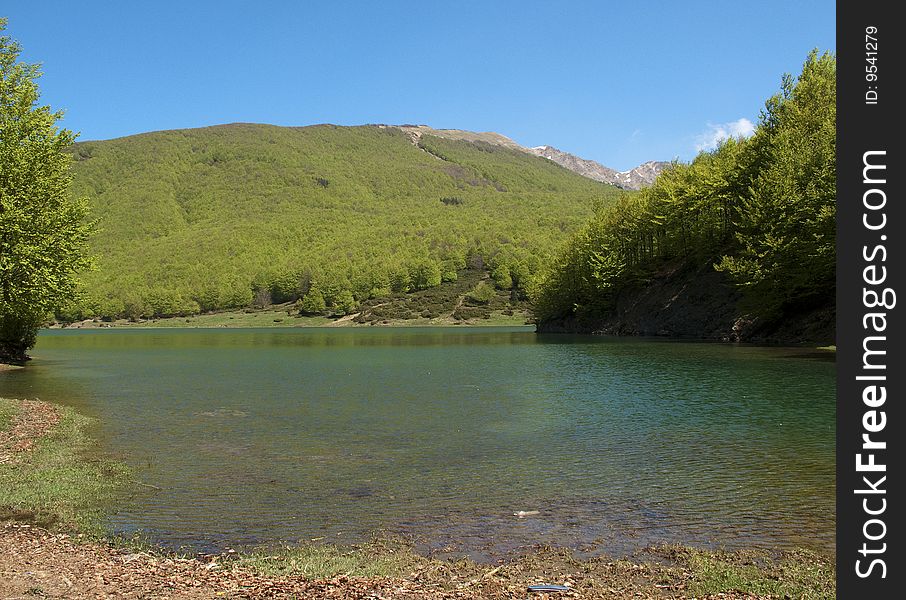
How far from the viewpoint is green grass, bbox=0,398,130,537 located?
45.9 ft

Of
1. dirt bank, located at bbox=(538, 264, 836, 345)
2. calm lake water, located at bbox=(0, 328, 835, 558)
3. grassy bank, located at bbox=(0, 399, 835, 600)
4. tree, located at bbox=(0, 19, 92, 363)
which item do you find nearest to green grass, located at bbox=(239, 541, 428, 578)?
grassy bank, located at bbox=(0, 399, 835, 600)

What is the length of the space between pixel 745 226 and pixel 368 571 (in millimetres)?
78836

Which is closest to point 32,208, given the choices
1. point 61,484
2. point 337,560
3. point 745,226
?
point 61,484

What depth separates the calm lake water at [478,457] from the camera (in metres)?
13.7

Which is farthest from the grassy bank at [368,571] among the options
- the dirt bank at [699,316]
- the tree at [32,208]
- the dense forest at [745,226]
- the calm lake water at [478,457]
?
the dirt bank at [699,316]

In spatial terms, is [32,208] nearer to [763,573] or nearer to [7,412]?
[7,412]

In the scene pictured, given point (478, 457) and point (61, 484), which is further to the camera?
point (478, 457)

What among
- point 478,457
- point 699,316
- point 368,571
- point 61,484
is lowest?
point 478,457

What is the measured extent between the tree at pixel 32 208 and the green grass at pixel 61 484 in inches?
972

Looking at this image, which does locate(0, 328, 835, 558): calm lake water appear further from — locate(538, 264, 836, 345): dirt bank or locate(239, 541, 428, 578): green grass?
locate(538, 264, 836, 345): dirt bank

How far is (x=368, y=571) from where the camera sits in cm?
1092

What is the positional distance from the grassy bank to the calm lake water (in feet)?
2.63

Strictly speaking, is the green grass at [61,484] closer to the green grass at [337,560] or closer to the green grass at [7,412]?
the green grass at [7,412]

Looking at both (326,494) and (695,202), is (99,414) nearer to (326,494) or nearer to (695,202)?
(326,494)
